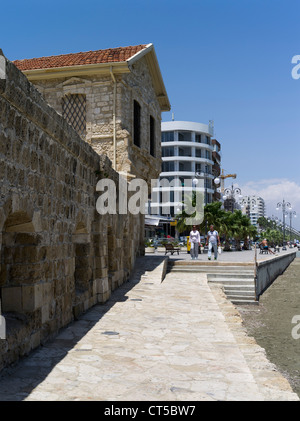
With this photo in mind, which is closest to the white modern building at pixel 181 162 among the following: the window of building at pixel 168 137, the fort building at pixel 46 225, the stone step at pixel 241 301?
the window of building at pixel 168 137

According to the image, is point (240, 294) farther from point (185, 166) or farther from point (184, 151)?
point (184, 151)

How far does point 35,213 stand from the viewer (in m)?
5.54

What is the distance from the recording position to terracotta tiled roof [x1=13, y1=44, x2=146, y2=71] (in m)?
15.2

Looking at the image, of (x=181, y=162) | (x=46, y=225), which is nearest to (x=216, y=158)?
(x=181, y=162)

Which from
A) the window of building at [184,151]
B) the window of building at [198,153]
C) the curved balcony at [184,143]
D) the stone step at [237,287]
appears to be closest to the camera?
the stone step at [237,287]

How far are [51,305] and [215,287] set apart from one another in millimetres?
8136

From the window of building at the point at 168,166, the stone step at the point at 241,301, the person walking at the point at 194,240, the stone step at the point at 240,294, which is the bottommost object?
the stone step at the point at 241,301

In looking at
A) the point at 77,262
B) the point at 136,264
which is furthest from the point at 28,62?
the point at 77,262

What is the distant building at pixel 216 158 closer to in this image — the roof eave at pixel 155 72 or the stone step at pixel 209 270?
the roof eave at pixel 155 72

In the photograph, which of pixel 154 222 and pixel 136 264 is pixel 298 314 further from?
pixel 154 222

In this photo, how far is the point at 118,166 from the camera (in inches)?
586

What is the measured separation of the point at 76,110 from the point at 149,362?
466 inches

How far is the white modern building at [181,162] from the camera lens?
200 feet

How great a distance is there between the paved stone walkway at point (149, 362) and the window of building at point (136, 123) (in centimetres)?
878
